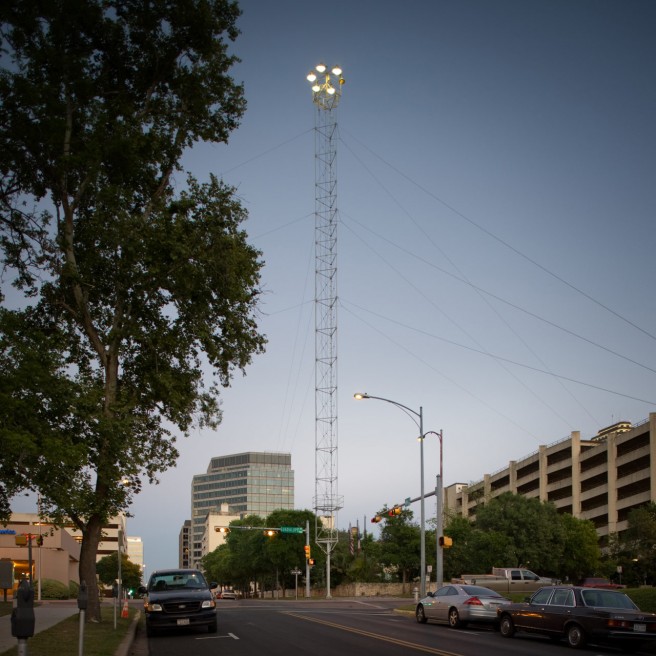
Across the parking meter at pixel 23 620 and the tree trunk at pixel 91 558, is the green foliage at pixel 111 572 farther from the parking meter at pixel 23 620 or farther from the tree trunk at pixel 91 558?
Result: the parking meter at pixel 23 620

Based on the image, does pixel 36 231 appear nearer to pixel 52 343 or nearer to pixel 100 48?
pixel 52 343

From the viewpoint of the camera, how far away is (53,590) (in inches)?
2586

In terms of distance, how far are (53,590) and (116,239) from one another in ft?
164

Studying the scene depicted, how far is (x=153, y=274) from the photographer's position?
83.2 ft

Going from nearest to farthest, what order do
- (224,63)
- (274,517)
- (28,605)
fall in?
(28,605) → (224,63) → (274,517)

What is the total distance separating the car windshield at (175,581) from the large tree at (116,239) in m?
2.57

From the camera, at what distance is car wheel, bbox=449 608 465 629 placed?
2641 cm

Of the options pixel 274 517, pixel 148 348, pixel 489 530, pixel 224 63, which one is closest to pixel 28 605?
pixel 148 348

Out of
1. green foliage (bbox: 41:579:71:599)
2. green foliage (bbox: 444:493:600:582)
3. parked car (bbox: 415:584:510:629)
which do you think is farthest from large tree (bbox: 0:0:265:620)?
green foliage (bbox: 444:493:600:582)

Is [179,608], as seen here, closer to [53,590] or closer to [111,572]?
[53,590]

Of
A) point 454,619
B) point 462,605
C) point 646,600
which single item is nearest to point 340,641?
point 462,605

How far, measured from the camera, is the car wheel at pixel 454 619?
86.6ft

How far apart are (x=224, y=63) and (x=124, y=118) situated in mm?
4155

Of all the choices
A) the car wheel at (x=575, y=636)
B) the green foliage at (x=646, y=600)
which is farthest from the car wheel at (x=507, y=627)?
the green foliage at (x=646, y=600)
